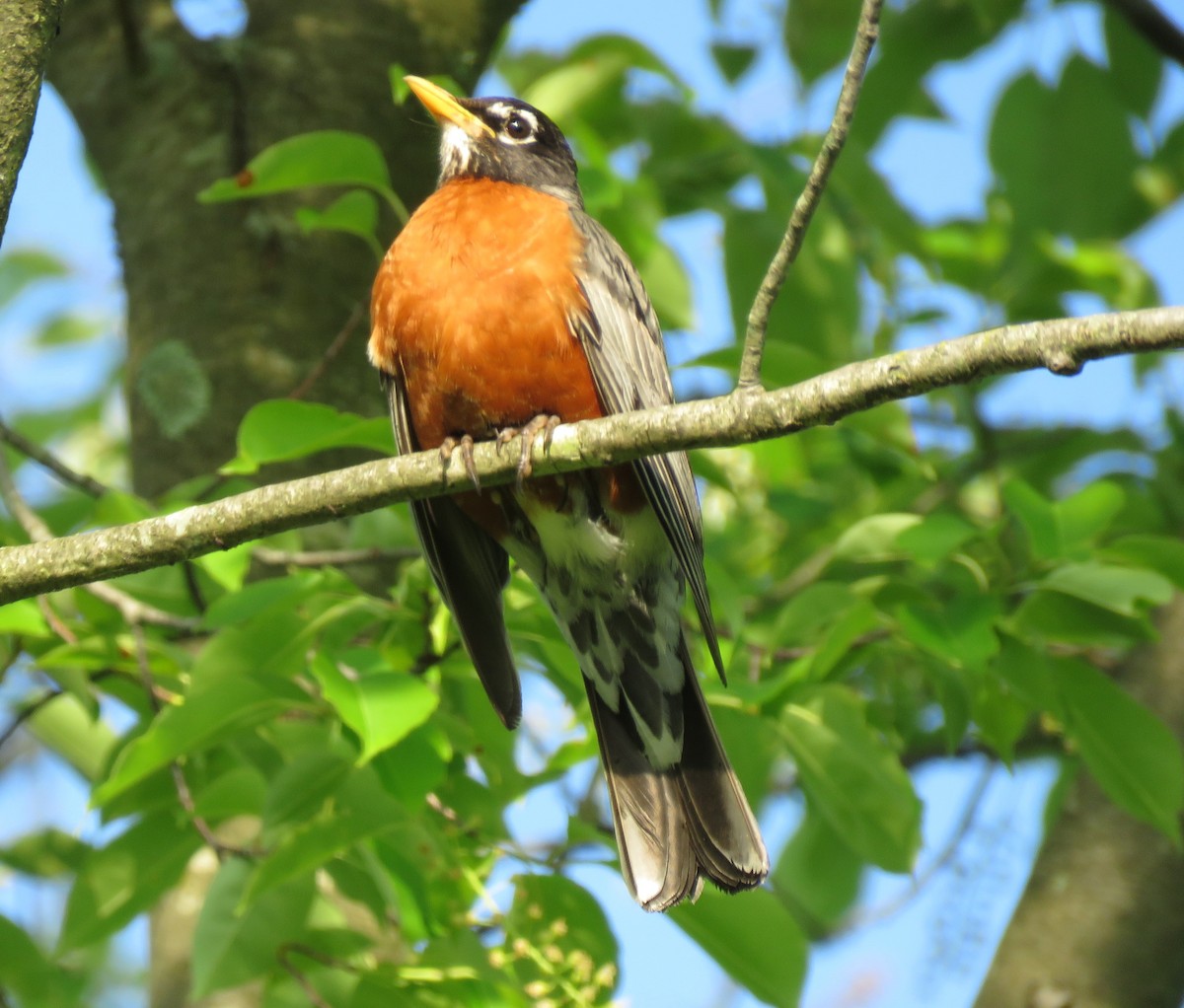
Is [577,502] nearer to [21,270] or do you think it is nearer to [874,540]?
[874,540]

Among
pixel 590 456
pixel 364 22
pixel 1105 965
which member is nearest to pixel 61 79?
pixel 364 22

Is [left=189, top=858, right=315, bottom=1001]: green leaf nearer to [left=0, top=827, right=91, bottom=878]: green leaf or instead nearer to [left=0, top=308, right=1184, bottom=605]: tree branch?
[left=0, top=827, right=91, bottom=878]: green leaf

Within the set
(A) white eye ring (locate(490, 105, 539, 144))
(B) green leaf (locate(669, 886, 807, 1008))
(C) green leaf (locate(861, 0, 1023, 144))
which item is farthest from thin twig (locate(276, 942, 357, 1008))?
(C) green leaf (locate(861, 0, 1023, 144))

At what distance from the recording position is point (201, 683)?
3084mm

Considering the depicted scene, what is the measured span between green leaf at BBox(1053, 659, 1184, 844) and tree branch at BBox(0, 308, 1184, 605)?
1443 millimetres

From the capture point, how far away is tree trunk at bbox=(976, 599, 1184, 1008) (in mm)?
4402

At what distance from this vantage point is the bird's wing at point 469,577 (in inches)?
134

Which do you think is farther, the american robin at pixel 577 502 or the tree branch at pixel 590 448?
the american robin at pixel 577 502

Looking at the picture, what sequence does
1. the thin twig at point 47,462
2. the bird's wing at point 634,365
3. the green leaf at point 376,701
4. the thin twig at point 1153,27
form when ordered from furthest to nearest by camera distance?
the thin twig at point 1153,27 < the thin twig at point 47,462 < the bird's wing at point 634,365 < the green leaf at point 376,701

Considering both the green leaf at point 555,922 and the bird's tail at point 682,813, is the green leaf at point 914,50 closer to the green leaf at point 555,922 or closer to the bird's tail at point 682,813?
the bird's tail at point 682,813

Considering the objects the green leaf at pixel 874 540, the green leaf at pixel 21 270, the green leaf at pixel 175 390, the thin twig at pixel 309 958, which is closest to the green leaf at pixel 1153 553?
the green leaf at pixel 874 540

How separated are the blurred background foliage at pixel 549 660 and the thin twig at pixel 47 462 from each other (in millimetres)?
34

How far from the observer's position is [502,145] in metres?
→ 4.75

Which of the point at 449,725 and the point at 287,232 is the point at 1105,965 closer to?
the point at 449,725
